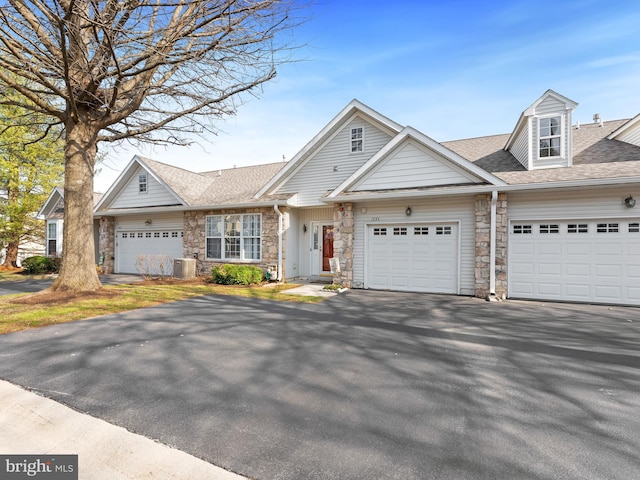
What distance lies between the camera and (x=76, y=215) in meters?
9.17

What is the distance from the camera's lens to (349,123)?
1253cm

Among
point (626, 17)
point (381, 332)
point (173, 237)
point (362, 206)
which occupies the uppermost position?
point (626, 17)

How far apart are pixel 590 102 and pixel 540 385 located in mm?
11272

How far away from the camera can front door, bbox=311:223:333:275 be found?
13.2 metres

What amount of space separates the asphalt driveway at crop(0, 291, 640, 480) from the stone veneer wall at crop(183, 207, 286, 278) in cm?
619

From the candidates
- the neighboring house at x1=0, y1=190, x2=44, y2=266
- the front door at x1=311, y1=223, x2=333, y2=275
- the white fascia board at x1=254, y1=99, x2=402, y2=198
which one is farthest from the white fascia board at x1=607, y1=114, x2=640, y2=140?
the neighboring house at x1=0, y1=190, x2=44, y2=266

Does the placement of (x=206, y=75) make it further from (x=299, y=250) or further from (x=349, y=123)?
(x=299, y=250)

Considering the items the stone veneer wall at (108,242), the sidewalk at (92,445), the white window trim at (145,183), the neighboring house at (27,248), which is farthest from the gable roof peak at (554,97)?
the neighboring house at (27,248)

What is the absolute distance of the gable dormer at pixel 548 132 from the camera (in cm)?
965

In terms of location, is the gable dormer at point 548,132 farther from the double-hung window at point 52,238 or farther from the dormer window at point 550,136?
the double-hung window at point 52,238

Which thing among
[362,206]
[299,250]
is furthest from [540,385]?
[299,250]

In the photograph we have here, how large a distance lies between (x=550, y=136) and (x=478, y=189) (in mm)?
3253

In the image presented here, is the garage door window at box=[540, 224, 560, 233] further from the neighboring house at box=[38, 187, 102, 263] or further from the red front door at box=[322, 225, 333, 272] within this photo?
the neighboring house at box=[38, 187, 102, 263]

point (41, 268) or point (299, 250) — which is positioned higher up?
point (299, 250)
